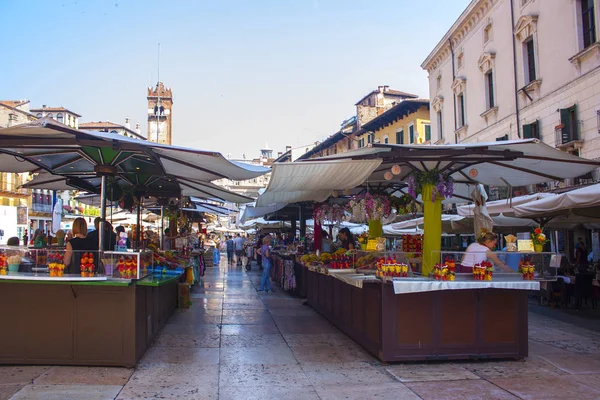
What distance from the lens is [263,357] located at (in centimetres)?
733

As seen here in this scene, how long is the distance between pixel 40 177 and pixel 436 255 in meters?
8.51

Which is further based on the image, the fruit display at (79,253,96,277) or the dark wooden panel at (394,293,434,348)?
the dark wooden panel at (394,293,434,348)

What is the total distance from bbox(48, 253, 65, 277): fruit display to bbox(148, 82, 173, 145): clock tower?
254ft

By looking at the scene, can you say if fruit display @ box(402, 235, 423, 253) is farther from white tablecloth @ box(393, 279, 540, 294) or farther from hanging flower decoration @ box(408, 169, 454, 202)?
white tablecloth @ box(393, 279, 540, 294)

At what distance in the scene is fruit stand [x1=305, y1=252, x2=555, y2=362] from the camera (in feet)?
22.7

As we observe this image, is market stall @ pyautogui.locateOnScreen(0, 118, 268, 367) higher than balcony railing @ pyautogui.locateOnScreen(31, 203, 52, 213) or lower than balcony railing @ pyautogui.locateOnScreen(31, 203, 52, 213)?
lower

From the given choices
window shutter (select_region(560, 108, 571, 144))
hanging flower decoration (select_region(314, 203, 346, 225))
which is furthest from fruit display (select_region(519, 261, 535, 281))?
window shutter (select_region(560, 108, 571, 144))

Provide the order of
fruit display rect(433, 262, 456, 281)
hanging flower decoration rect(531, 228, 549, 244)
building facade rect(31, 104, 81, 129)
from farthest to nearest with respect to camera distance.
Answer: building facade rect(31, 104, 81, 129), hanging flower decoration rect(531, 228, 549, 244), fruit display rect(433, 262, 456, 281)

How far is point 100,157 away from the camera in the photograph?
7.81 m

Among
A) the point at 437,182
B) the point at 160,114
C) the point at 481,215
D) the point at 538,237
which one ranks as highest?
the point at 160,114

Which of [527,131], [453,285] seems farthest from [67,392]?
[527,131]

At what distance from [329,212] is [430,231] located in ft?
18.5

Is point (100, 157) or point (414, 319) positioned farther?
point (100, 157)

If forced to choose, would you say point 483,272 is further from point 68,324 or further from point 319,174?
point 68,324
